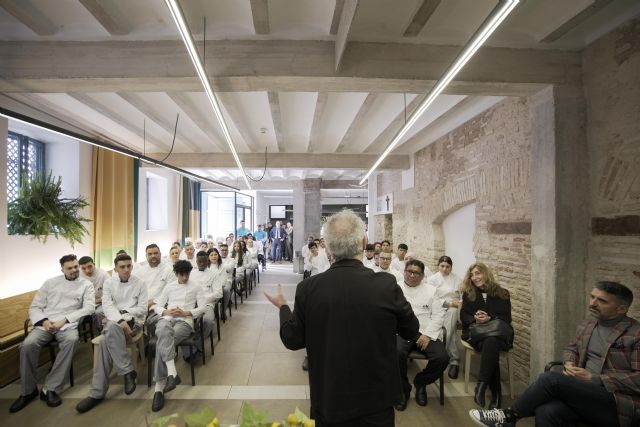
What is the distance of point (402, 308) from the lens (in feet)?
4.71

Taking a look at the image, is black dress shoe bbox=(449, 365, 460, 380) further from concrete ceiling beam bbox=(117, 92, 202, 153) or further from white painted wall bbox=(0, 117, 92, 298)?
white painted wall bbox=(0, 117, 92, 298)

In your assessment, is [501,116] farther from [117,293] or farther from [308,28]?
[117,293]

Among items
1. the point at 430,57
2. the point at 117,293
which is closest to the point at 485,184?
the point at 430,57

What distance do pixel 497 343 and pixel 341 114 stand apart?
143 inches

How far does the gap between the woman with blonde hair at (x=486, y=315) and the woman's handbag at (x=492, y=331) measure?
0.02 metres

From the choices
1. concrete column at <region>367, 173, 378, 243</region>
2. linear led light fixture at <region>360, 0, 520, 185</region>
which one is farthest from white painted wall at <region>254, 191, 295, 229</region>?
linear led light fixture at <region>360, 0, 520, 185</region>

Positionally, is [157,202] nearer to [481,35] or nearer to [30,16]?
[30,16]

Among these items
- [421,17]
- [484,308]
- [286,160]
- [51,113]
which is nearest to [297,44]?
[421,17]

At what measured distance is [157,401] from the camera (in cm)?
291

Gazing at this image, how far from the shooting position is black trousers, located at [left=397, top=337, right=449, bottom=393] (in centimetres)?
292

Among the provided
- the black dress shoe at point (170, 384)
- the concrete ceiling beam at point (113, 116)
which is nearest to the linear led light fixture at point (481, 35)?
the black dress shoe at point (170, 384)

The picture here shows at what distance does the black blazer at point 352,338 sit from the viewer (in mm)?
1378

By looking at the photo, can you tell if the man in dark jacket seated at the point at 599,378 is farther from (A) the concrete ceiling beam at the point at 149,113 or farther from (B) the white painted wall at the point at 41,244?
(B) the white painted wall at the point at 41,244

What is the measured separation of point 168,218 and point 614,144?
928cm
